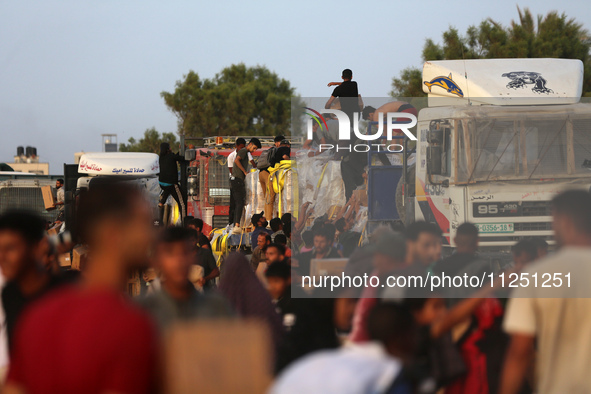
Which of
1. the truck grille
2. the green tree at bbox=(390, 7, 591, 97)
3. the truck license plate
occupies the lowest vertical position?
the truck grille

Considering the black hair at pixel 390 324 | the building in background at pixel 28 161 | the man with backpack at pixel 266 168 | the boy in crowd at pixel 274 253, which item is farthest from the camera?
the building in background at pixel 28 161

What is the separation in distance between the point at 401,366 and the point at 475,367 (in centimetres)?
185

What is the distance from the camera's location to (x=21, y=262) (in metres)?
4.08

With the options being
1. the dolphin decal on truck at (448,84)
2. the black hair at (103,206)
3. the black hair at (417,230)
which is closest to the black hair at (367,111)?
the dolphin decal on truck at (448,84)

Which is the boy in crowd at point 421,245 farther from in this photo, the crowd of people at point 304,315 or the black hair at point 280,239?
the black hair at point 280,239

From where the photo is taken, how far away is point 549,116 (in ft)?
34.9

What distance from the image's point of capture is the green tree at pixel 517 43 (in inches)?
1050

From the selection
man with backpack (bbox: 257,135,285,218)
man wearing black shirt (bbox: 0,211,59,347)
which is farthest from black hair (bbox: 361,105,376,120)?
man wearing black shirt (bbox: 0,211,59,347)

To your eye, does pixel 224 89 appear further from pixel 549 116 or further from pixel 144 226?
pixel 144 226

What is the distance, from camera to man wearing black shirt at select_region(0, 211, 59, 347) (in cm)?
405

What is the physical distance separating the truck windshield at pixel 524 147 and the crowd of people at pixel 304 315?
4.20m

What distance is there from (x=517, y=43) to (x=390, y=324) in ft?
83.6

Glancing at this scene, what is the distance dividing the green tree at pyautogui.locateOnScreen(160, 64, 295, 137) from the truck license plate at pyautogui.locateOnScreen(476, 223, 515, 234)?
140 ft

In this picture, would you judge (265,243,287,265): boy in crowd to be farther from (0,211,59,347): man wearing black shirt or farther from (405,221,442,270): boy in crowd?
(0,211,59,347): man wearing black shirt
